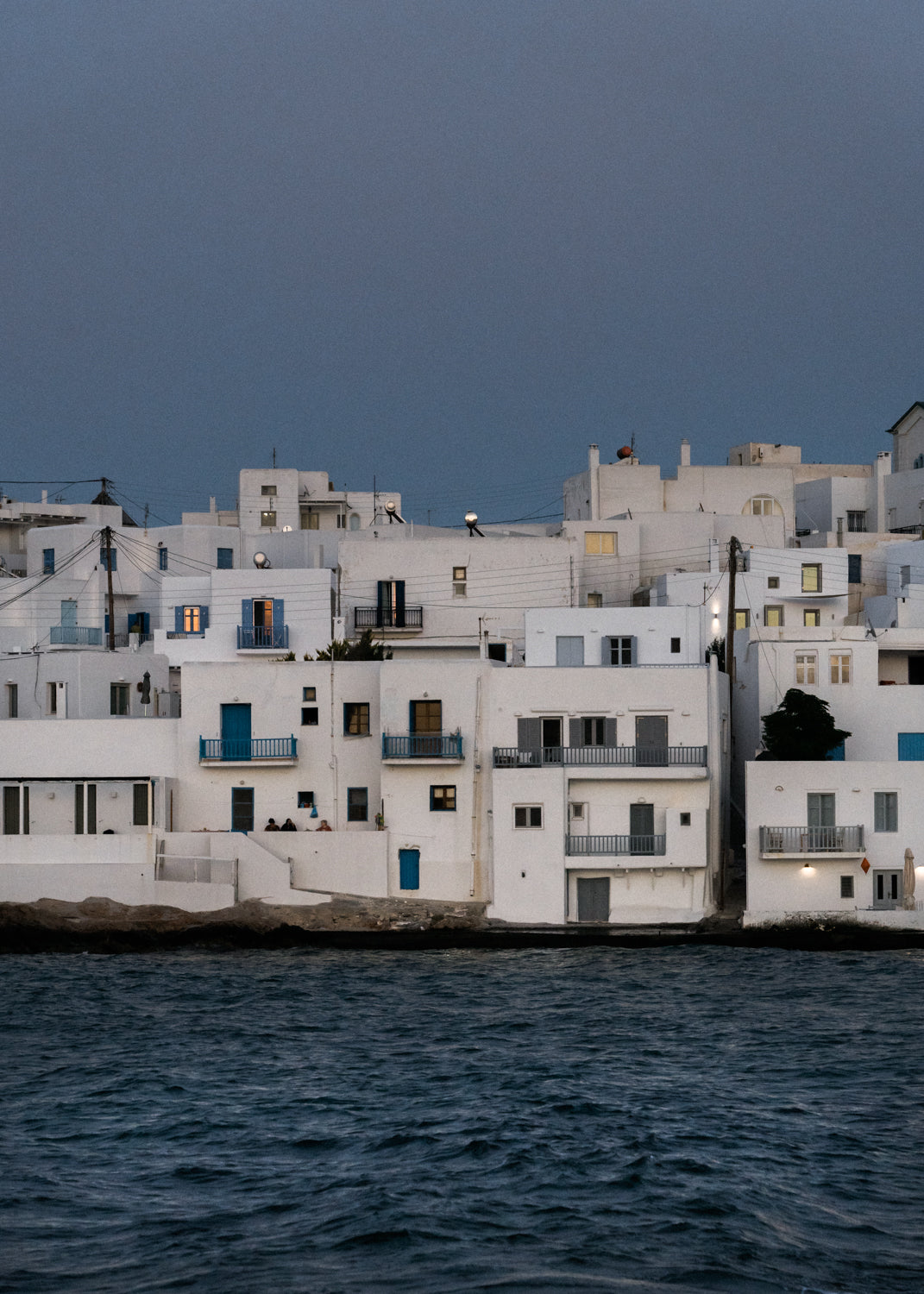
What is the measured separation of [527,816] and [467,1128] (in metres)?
20.5

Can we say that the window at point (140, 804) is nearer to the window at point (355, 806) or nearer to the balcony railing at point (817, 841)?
the window at point (355, 806)

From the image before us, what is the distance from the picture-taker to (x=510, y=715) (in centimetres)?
4741

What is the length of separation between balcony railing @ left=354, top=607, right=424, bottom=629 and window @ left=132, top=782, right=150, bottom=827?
45.9 ft

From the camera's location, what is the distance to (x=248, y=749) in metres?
49.0

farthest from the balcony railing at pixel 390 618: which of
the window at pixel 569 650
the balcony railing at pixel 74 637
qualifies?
the balcony railing at pixel 74 637

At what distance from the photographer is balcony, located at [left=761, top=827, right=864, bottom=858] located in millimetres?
44562

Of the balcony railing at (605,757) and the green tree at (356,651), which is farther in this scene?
the green tree at (356,651)

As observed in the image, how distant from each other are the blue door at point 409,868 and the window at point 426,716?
3423 mm

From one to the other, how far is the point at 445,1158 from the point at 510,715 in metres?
24.1

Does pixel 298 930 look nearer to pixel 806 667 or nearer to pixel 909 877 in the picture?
pixel 909 877

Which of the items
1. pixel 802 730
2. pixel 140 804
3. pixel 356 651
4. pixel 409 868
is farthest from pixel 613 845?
pixel 140 804

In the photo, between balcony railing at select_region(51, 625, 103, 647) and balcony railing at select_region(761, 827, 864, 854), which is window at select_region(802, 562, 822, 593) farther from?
balcony railing at select_region(51, 625, 103, 647)

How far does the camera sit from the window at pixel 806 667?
50594 mm

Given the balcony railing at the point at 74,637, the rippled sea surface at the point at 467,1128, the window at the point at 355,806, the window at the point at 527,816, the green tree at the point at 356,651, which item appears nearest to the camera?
the rippled sea surface at the point at 467,1128
